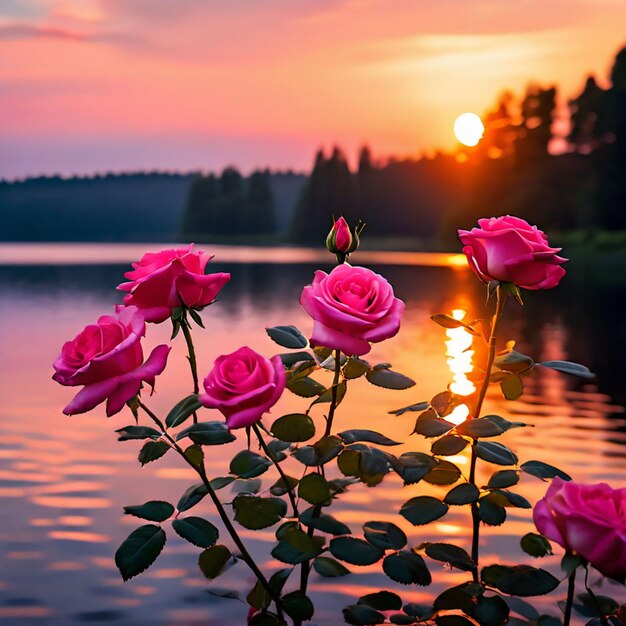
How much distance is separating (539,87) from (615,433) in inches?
2647

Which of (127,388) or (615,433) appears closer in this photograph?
(127,388)

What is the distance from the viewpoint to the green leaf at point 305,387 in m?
2.58

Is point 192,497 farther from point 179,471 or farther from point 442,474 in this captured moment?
point 179,471

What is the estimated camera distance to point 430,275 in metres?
43.8

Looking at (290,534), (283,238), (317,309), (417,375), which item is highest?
(317,309)

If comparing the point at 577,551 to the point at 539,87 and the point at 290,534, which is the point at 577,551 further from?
the point at 539,87

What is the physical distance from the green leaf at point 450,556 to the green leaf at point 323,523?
0.88ft

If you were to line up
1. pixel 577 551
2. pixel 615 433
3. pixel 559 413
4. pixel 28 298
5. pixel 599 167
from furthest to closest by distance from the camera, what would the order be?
1. pixel 599 167
2. pixel 28 298
3. pixel 559 413
4. pixel 615 433
5. pixel 577 551

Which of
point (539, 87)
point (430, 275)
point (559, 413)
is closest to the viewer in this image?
point (559, 413)

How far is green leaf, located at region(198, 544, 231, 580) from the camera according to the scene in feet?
8.18

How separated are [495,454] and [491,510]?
18 centimetres

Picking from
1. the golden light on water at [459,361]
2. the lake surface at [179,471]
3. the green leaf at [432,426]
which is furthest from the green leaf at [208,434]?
the golden light on water at [459,361]

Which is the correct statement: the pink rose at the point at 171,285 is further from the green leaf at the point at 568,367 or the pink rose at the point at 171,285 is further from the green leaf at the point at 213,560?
the green leaf at the point at 568,367

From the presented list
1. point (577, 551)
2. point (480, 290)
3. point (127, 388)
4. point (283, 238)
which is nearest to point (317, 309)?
point (127, 388)
